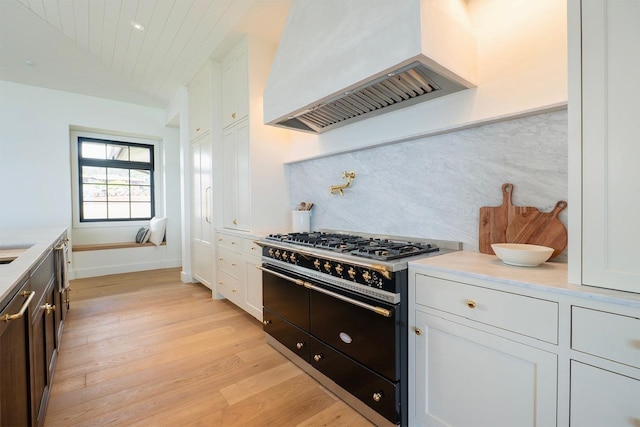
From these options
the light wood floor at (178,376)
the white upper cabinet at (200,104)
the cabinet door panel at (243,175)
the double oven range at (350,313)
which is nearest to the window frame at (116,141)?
the white upper cabinet at (200,104)

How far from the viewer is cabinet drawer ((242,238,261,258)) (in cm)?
265

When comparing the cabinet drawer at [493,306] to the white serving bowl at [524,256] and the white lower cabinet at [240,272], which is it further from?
the white lower cabinet at [240,272]

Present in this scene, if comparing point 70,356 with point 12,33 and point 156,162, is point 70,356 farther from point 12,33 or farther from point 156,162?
point 156,162

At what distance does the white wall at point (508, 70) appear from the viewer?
139 centimetres

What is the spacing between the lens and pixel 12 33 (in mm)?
3219

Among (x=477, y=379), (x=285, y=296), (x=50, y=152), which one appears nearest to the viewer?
(x=477, y=379)

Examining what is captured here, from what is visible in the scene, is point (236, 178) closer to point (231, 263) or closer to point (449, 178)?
point (231, 263)

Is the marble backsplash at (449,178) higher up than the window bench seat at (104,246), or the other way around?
the marble backsplash at (449,178)

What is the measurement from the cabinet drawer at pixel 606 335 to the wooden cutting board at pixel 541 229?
0.53 meters

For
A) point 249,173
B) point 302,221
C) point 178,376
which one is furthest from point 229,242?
point 178,376

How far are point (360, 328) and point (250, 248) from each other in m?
1.51

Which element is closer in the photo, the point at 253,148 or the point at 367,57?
the point at 367,57

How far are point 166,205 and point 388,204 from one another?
4629 mm

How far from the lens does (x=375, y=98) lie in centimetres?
194
